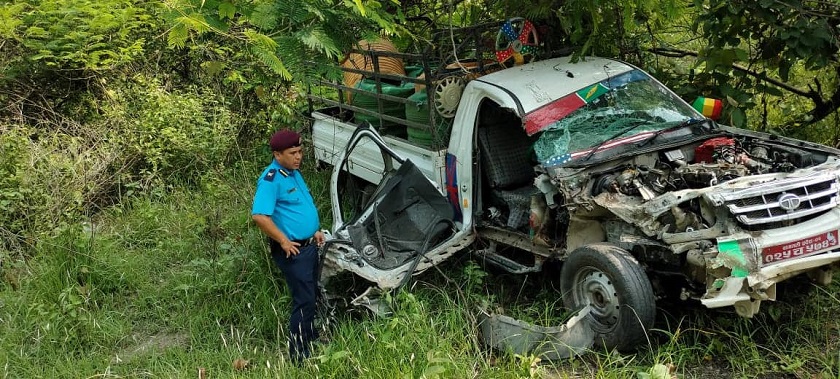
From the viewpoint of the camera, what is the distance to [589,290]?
415 centimetres

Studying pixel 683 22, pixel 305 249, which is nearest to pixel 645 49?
pixel 683 22

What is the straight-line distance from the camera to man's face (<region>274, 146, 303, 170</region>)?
4.29 meters

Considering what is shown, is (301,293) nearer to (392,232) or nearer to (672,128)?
(392,232)

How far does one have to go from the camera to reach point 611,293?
3961mm

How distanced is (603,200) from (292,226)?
2032 mm

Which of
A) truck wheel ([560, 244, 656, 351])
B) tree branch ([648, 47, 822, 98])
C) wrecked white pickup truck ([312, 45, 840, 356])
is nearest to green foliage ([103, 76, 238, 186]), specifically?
wrecked white pickup truck ([312, 45, 840, 356])

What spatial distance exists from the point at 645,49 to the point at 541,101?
113 inches

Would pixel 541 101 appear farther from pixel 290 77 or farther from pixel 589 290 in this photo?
pixel 290 77

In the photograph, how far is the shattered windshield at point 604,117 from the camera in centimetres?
468

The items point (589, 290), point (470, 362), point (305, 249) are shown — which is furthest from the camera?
point (305, 249)

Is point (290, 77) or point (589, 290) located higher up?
point (290, 77)

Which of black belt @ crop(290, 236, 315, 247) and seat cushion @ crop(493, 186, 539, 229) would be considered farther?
seat cushion @ crop(493, 186, 539, 229)

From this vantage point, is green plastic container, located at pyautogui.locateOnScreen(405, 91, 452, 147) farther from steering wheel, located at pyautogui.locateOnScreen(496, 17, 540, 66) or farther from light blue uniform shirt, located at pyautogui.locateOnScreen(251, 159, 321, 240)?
light blue uniform shirt, located at pyautogui.locateOnScreen(251, 159, 321, 240)

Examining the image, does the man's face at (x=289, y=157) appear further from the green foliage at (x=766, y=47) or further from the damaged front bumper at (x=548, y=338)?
the green foliage at (x=766, y=47)
